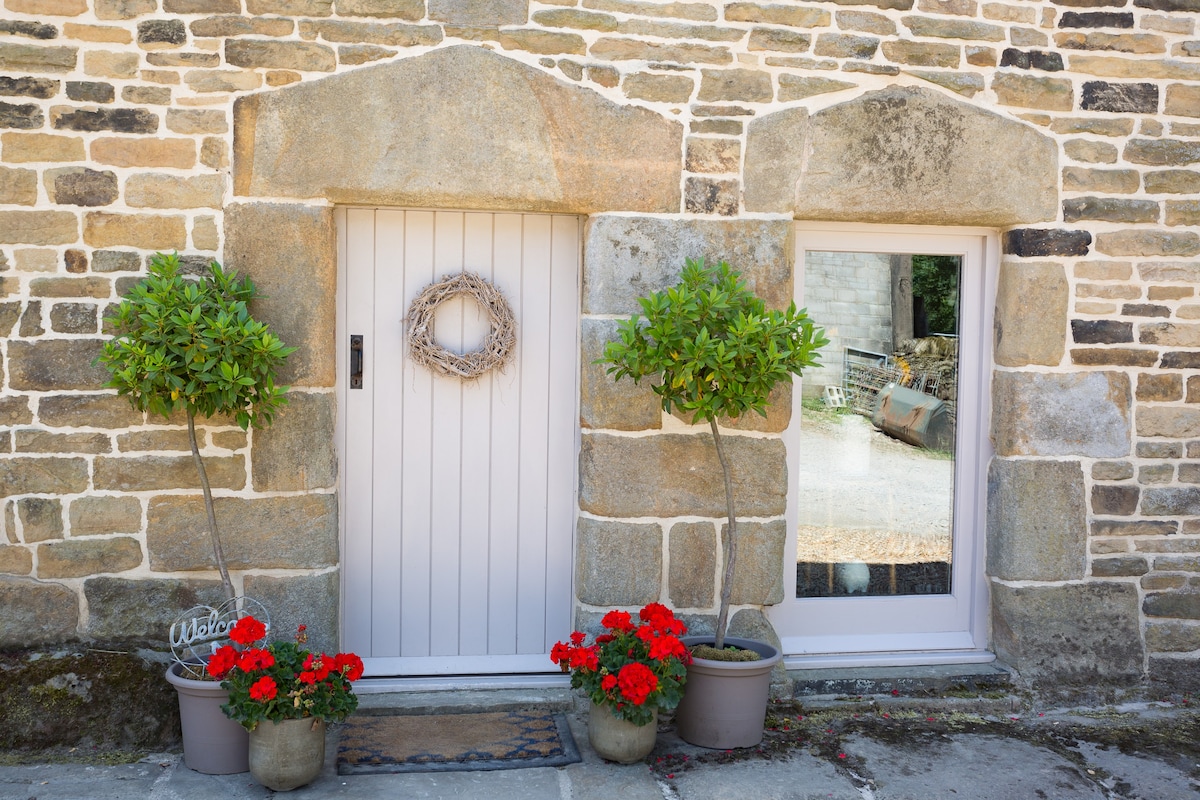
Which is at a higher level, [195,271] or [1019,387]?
[195,271]

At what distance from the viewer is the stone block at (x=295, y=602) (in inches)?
148

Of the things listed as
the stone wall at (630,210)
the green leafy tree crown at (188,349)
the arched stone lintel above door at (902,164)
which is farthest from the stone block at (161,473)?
the arched stone lintel above door at (902,164)

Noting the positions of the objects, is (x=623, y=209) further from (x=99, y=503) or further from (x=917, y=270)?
(x=99, y=503)

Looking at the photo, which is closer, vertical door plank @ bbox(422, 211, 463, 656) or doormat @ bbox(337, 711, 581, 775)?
doormat @ bbox(337, 711, 581, 775)

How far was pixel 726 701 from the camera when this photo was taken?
11.9ft

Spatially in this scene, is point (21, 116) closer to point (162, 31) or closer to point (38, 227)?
point (38, 227)

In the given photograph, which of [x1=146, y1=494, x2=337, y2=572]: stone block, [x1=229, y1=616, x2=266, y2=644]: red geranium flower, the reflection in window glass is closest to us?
[x1=229, y1=616, x2=266, y2=644]: red geranium flower

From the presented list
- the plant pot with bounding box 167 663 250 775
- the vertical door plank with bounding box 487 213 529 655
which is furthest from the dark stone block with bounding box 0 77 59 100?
the plant pot with bounding box 167 663 250 775

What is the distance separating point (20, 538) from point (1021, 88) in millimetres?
Answer: 4092

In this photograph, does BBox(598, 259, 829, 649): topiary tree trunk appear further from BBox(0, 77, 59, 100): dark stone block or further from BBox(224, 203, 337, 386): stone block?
BBox(0, 77, 59, 100): dark stone block

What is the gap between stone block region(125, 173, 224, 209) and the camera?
11.9 ft

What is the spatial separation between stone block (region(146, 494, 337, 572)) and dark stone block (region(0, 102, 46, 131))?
1.37m

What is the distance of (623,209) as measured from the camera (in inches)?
152

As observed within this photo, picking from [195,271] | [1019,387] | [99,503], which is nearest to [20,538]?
[99,503]
